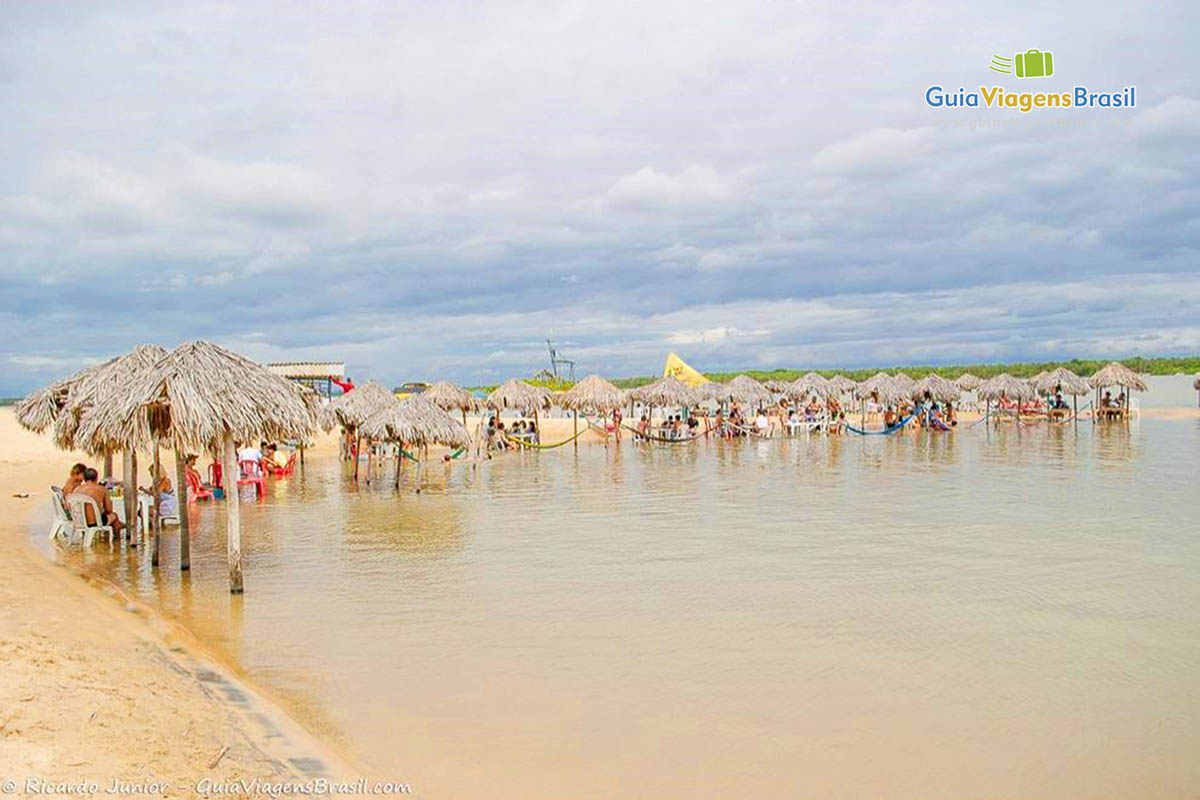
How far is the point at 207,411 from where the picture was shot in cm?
794

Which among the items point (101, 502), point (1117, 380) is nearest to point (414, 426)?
point (101, 502)

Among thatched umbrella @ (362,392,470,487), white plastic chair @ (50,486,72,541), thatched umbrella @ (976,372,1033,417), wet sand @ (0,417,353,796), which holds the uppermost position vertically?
thatched umbrella @ (976,372,1033,417)

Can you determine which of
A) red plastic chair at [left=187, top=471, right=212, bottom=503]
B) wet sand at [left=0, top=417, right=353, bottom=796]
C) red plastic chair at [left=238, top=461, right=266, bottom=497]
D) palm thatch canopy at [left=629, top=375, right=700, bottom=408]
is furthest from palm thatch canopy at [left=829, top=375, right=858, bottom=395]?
wet sand at [left=0, top=417, right=353, bottom=796]

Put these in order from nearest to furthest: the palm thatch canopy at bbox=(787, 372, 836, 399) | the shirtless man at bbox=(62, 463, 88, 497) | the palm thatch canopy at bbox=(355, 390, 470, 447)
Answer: the shirtless man at bbox=(62, 463, 88, 497), the palm thatch canopy at bbox=(355, 390, 470, 447), the palm thatch canopy at bbox=(787, 372, 836, 399)

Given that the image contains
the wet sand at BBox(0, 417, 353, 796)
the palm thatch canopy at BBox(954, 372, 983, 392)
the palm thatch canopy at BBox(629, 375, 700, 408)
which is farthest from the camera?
the palm thatch canopy at BBox(954, 372, 983, 392)

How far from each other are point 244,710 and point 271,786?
1.21m

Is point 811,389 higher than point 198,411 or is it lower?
higher

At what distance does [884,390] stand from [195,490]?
2439 cm

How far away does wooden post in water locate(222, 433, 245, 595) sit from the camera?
26.0 feet

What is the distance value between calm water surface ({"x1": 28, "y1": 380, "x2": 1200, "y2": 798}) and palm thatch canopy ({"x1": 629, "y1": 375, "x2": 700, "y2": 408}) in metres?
14.1

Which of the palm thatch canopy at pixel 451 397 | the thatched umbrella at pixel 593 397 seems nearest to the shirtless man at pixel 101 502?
the palm thatch canopy at pixel 451 397

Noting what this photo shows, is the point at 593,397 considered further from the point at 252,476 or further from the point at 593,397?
the point at 252,476

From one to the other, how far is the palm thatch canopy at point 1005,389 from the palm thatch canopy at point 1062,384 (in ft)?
2.84

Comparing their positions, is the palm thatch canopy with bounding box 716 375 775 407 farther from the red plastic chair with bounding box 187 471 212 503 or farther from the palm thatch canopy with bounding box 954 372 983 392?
the red plastic chair with bounding box 187 471 212 503
